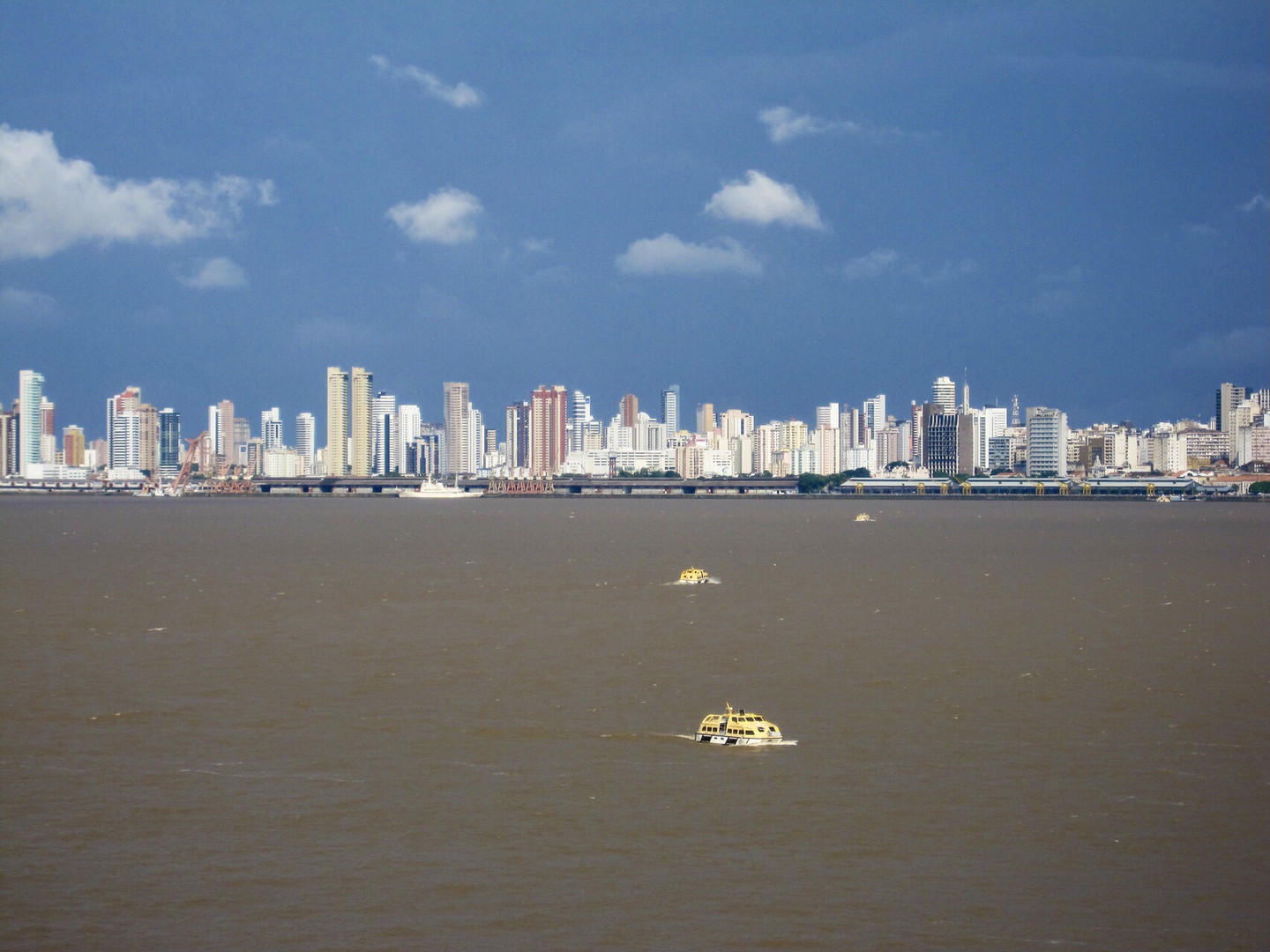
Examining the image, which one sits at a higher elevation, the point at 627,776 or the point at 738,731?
the point at 738,731

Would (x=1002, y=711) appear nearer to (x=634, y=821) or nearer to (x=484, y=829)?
(x=634, y=821)

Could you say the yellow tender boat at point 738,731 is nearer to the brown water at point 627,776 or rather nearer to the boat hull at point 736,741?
the boat hull at point 736,741

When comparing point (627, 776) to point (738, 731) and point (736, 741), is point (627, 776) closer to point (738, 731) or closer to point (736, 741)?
point (736, 741)

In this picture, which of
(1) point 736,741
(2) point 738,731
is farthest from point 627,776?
(2) point 738,731

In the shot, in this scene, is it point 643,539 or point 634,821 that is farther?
point 643,539

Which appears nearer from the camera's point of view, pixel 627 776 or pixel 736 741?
pixel 627 776

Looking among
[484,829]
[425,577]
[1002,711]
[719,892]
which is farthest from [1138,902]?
[425,577]

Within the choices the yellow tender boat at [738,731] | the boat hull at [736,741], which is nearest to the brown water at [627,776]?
the boat hull at [736,741]

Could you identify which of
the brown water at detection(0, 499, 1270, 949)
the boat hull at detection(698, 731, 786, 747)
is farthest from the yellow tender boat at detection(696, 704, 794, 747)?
the brown water at detection(0, 499, 1270, 949)
